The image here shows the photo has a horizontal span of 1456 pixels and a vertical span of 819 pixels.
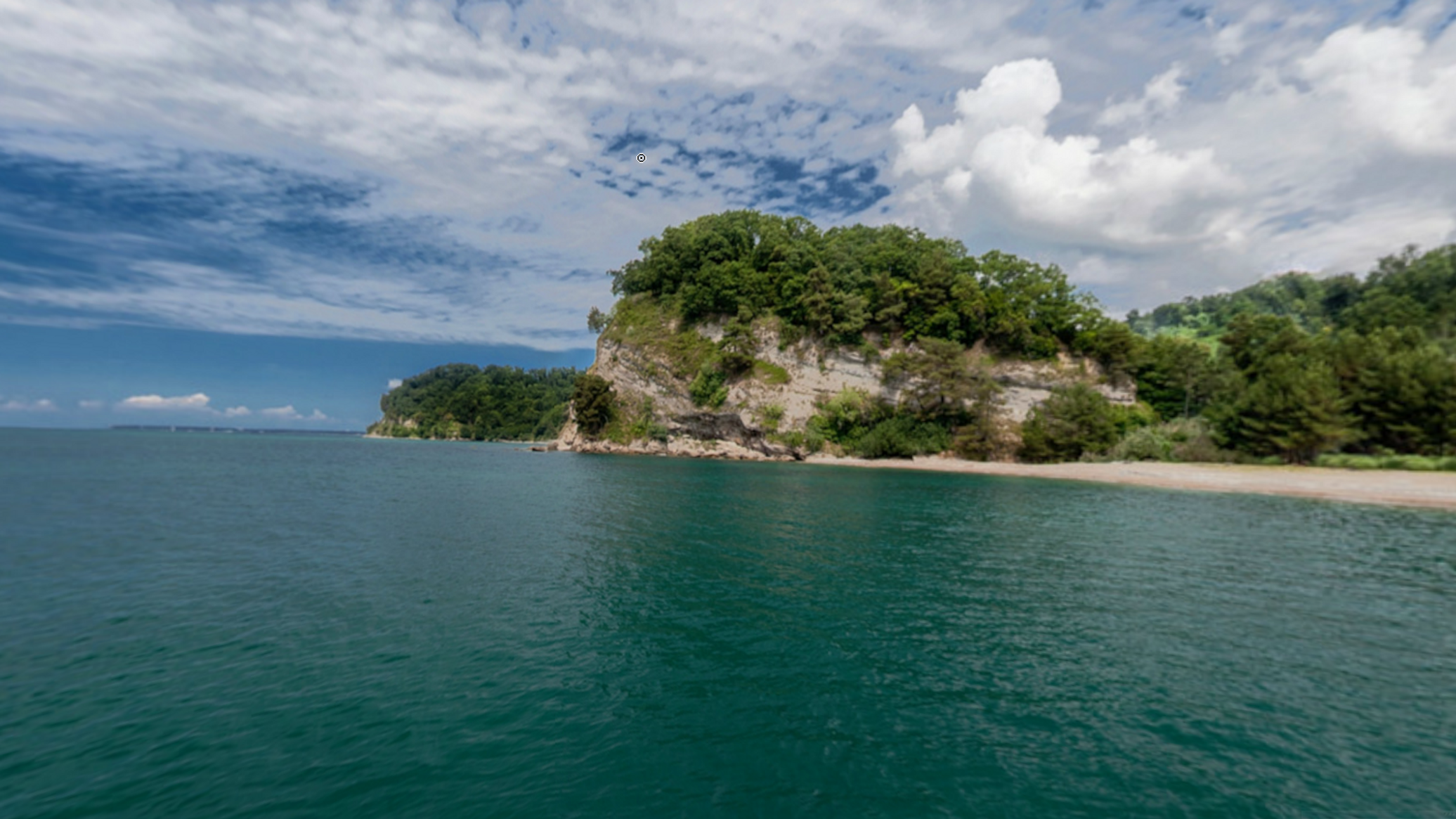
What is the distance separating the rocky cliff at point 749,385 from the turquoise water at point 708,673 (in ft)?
175

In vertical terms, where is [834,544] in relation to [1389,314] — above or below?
below

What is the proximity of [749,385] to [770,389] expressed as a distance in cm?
320

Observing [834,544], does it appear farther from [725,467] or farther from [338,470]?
[338,470]

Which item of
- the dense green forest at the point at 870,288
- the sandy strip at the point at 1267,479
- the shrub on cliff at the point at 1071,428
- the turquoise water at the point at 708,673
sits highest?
the dense green forest at the point at 870,288

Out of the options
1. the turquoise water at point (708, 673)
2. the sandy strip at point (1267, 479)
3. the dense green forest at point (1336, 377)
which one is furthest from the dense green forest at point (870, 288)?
the turquoise water at point (708, 673)

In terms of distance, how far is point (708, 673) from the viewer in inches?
395

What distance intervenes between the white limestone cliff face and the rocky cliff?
13cm

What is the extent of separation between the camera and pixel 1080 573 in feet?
57.1

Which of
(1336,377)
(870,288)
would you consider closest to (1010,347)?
(870,288)

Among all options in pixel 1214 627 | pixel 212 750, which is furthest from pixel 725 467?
pixel 212 750

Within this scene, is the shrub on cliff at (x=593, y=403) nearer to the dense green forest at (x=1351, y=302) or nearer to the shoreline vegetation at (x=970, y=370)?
the shoreline vegetation at (x=970, y=370)

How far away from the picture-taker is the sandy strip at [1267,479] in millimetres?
37594

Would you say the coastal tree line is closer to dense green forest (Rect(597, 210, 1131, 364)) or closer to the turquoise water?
dense green forest (Rect(597, 210, 1131, 364))

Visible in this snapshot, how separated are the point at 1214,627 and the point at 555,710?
14.5m
